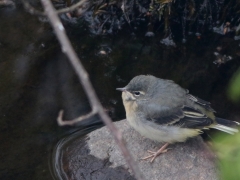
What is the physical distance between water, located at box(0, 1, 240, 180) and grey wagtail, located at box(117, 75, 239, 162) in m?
1.41

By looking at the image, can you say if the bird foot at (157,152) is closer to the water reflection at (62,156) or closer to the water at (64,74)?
the water reflection at (62,156)

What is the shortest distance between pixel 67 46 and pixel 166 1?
6.26 meters

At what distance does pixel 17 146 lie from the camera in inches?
255

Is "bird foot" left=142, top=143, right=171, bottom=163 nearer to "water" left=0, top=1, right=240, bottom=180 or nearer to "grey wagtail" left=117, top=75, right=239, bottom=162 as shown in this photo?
"grey wagtail" left=117, top=75, right=239, bottom=162

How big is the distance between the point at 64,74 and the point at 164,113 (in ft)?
8.76

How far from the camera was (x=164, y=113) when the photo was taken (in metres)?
5.59

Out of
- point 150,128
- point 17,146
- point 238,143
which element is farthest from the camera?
point 17,146

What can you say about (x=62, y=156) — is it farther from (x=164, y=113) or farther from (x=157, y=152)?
(x=164, y=113)

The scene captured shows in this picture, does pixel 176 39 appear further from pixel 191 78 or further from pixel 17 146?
pixel 17 146

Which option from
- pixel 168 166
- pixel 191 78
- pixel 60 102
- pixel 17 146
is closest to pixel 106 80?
pixel 60 102

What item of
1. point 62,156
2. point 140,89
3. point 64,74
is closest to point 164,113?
point 140,89

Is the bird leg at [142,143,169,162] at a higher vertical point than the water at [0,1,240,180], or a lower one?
higher

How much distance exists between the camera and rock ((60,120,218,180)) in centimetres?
551

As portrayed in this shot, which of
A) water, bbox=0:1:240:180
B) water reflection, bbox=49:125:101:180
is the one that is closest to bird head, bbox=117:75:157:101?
water reflection, bbox=49:125:101:180
